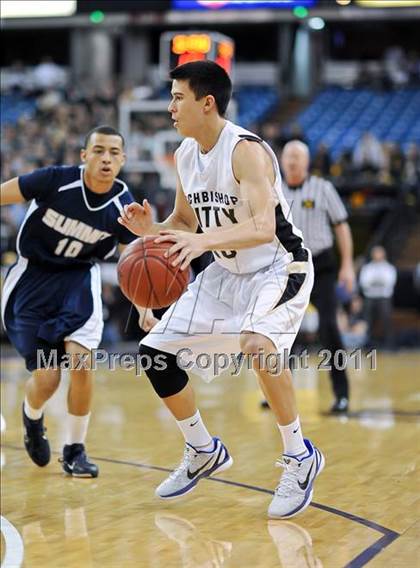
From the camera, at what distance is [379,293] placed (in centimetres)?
1432

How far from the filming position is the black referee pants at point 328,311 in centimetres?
801

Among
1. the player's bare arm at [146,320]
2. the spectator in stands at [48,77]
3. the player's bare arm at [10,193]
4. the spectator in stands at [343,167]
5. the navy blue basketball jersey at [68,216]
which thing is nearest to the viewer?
the player's bare arm at [146,320]

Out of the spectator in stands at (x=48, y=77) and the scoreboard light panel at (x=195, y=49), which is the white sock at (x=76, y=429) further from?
the spectator in stands at (x=48, y=77)

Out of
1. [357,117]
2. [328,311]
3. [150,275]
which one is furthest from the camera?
[357,117]

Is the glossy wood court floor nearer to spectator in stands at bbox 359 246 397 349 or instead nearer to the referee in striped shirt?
the referee in striped shirt

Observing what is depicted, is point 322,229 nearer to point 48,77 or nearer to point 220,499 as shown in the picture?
point 220,499

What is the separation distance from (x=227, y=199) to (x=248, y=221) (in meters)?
0.29

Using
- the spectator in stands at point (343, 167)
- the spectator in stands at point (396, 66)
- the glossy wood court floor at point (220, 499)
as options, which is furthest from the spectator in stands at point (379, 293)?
the spectator in stands at point (396, 66)

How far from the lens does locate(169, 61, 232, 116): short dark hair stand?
4.58 metres

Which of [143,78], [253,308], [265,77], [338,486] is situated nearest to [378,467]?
[338,486]

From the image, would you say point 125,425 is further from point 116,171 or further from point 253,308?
point 253,308

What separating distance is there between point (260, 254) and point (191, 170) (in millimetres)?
492

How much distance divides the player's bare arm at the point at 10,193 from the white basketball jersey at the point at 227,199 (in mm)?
1204

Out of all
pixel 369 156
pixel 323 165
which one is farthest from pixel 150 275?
pixel 369 156
